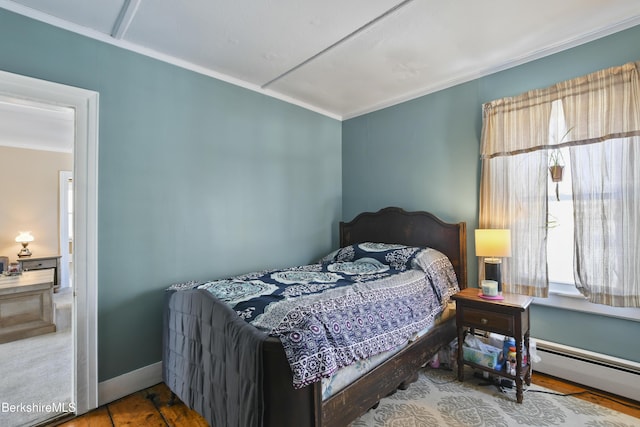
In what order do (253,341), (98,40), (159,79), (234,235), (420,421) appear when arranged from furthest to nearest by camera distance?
(234,235)
(159,79)
(98,40)
(420,421)
(253,341)

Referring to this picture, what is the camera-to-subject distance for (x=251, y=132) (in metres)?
3.03

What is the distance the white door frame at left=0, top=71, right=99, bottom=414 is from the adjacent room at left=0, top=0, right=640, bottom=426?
13 millimetres

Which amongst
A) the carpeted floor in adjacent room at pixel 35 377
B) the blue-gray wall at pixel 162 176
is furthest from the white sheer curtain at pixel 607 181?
the carpeted floor in adjacent room at pixel 35 377

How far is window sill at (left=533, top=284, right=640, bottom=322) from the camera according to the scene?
211 cm

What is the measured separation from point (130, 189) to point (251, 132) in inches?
48.8

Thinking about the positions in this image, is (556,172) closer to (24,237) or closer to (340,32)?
(340,32)

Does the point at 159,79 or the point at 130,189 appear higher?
the point at 159,79

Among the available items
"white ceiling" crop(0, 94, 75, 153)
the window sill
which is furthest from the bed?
"white ceiling" crop(0, 94, 75, 153)

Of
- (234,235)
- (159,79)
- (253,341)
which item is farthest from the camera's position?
(234,235)

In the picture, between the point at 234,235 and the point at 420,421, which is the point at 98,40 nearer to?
the point at 234,235

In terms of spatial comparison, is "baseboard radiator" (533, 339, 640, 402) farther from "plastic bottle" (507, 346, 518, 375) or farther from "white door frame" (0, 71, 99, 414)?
"white door frame" (0, 71, 99, 414)

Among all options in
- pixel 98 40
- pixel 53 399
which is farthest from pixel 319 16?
pixel 53 399

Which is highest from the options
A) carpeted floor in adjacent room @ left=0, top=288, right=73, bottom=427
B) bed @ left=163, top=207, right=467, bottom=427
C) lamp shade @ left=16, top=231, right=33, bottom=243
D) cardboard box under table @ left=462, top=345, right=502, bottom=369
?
lamp shade @ left=16, top=231, right=33, bottom=243

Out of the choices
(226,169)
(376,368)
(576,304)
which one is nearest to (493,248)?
(576,304)
